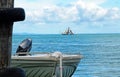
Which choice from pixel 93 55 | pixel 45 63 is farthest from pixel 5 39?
pixel 93 55

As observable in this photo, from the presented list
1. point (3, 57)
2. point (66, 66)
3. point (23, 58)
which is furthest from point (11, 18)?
point (66, 66)

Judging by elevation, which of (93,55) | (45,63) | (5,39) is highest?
(5,39)

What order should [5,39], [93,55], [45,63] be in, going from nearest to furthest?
1. [5,39]
2. [45,63]
3. [93,55]

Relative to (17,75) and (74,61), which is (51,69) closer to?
(74,61)

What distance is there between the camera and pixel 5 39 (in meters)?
2.77

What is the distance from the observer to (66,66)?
51.0 feet

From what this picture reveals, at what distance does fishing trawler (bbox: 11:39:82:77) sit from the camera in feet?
47.5

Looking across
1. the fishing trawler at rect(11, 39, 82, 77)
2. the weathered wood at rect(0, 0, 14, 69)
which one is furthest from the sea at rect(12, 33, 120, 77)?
the weathered wood at rect(0, 0, 14, 69)

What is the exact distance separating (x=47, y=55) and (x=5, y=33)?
12001 millimetres

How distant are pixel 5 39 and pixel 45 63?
39.7ft

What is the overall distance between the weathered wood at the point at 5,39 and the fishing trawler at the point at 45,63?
36.8 feet

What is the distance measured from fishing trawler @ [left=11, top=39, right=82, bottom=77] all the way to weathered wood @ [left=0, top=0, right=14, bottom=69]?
11.2m

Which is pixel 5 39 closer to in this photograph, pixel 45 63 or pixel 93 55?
pixel 45 63

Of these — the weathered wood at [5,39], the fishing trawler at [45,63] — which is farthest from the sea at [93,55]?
the weathered wood at [5,39]
